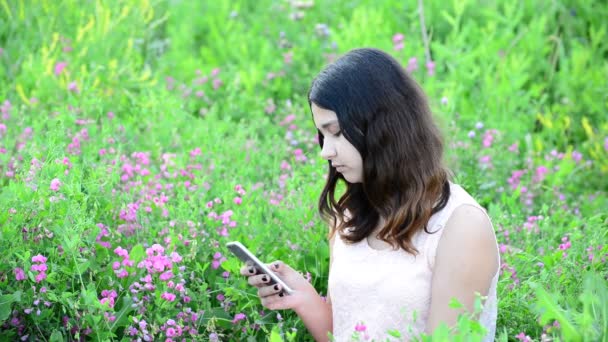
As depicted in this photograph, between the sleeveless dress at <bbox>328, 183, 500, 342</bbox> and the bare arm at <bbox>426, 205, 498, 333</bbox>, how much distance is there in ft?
0.16

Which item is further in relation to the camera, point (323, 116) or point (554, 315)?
point (323, 116)

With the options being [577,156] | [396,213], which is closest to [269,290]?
[396,213]

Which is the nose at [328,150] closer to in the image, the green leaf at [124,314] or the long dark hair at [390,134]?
the long dark hair at [390,134]

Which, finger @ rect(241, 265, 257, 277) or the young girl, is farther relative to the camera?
finger @ rect(241, 265, 257, 277)

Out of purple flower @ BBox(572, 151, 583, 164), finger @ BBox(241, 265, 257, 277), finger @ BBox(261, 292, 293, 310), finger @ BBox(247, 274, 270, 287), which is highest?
finger @ BBox(241, 265, 257, 277)

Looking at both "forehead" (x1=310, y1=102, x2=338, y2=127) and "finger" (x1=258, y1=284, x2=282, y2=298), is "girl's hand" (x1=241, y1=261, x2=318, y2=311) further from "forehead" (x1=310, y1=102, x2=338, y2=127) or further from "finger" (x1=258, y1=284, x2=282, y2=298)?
"forehead" (x1=310, y1=102, x2=338, y2=127)

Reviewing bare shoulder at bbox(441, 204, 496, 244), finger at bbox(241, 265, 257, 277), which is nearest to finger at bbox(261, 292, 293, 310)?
finger at bbox(241, 265, 257, 277)

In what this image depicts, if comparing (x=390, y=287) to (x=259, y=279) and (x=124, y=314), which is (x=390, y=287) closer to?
(x=259, y=279)

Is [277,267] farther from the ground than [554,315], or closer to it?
closer to it

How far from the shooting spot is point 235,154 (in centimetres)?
371

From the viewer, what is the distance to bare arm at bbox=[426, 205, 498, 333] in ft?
7.00

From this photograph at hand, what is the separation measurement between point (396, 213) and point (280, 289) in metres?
0.39

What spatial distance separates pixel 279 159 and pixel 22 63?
1.61m

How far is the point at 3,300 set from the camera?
2.34 meters
